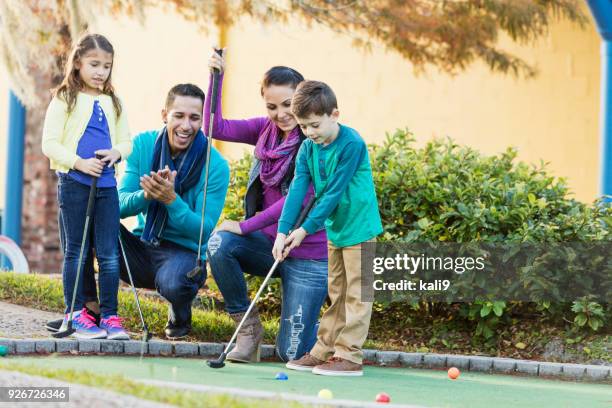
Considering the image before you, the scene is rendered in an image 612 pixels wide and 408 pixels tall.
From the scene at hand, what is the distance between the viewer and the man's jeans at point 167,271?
19.3 feet

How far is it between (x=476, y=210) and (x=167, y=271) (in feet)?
6.10

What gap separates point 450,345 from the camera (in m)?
6.57

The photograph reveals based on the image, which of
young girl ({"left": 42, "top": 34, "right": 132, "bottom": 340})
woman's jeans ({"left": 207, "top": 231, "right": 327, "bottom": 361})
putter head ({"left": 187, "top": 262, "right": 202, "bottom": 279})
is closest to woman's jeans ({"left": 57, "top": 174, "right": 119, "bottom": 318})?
young girl ({"left": 42, "top": 34, "right": 132, "bottom": 340})

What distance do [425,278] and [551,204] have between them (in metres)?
0.92

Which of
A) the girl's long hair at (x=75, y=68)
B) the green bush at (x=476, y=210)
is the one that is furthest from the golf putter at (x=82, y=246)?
the green bush at (x=476, y=210)

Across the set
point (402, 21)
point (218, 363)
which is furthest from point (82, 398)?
point (402, 21)

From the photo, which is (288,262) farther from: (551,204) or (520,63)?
(520,63)

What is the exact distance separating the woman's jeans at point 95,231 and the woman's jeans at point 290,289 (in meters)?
0.49

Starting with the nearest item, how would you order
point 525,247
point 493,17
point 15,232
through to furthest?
point 525,247 < point 493,17 < point 15,232

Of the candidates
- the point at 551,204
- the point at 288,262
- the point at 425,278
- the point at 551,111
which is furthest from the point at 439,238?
the point at 551,111

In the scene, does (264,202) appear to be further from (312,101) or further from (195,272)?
(312,101)

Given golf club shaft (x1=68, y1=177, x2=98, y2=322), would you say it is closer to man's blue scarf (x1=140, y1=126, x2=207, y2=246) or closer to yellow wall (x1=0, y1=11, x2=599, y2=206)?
man's blue scarf (x1=140, y1=126, x2=207, y2=246)

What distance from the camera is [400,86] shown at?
33.5 feet

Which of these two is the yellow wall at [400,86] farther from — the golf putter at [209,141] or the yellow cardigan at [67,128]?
the yellow cardigan at [67,128]
